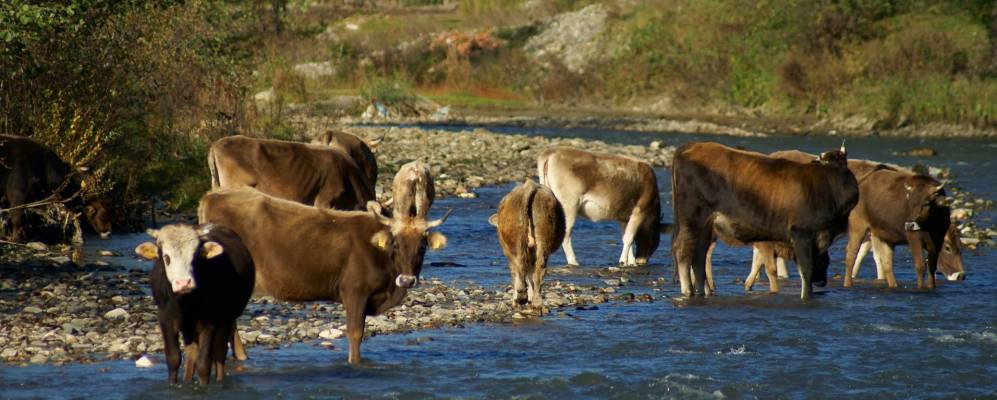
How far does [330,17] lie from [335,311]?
68182 millimetres

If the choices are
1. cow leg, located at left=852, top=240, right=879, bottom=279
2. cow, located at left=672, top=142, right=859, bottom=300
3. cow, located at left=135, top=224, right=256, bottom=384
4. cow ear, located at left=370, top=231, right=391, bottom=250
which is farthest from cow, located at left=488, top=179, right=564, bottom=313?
cow leg, located at left=852, top=240, right=879, bottom=279

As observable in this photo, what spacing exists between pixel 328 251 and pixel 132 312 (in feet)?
8.75

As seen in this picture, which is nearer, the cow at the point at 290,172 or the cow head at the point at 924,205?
the cow head at the point at 924,205

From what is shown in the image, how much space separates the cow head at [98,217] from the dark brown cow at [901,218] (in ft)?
29.8

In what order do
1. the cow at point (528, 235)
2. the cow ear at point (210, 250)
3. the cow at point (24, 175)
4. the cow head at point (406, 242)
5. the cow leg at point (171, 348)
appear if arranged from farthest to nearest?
the cow at point (24, 175) → the cow at point (528, 235) → the cow head at point (406, 242) → the cow leg at point (171, 348) → the cow ear at point (210, 250)

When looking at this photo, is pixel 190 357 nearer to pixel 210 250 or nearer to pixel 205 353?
pixel 205 353

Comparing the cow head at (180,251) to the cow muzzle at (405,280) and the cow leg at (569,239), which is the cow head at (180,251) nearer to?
the cow muzzle at (405,280)

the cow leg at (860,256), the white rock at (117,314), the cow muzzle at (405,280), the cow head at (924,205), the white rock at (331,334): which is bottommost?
the cow leg at (860,256)

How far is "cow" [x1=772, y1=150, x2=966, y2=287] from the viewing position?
47.5 feet

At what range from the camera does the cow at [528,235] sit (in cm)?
1223

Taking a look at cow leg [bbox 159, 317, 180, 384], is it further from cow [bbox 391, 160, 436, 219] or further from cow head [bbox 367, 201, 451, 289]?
cow [bbox 391, 160, 436, 219]

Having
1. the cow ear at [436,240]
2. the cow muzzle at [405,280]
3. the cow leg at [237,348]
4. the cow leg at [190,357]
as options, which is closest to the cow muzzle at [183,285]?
the cow leg at [190,357]

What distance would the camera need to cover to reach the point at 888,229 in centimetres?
Result: 1461

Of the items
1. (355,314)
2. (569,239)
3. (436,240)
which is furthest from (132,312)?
(569,239)
